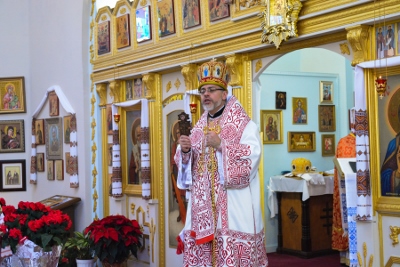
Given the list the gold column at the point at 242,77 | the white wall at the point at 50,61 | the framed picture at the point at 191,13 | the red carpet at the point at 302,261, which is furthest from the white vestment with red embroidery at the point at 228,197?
the white wall at the point at 50,61

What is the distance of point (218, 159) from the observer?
6.41 metres

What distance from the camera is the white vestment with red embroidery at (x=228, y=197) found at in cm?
622

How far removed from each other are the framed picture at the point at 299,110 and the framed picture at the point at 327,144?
1.59 ft

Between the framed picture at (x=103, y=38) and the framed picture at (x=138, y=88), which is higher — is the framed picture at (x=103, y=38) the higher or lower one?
the higher one

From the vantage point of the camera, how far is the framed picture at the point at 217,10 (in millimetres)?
8891

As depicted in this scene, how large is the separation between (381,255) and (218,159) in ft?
6.55

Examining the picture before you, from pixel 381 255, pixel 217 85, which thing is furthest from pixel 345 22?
pixel 381 255

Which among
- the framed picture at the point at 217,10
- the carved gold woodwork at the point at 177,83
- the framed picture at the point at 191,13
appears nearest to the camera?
the framed picture at the point at 217,10

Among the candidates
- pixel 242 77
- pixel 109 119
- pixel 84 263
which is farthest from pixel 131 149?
pixel 242 77

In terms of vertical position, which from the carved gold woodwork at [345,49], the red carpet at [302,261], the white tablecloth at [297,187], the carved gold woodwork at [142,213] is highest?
the carved gold woodwork at [345,49]

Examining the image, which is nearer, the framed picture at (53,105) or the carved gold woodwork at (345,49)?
the carved gold woodwork at (345,49)

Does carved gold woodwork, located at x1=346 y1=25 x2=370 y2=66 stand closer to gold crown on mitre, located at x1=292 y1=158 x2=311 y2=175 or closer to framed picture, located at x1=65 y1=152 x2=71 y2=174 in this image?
gold crown on mitre, located at x1=292 y1=158 x2=311 y2=175

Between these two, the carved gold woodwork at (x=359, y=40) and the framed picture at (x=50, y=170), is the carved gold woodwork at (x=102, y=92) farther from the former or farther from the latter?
the carved gold woodwork at (x=359, y=40)

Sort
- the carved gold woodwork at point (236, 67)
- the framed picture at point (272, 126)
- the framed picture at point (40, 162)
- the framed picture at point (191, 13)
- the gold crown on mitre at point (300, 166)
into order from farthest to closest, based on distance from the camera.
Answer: the framed picture at point (40, 162) → the framed picture at point (272, 126) → the gold crown on mitre at point (300, 166) → the framed picture at point (191, 13) → the carved gold woodwork at point (236, 67)
